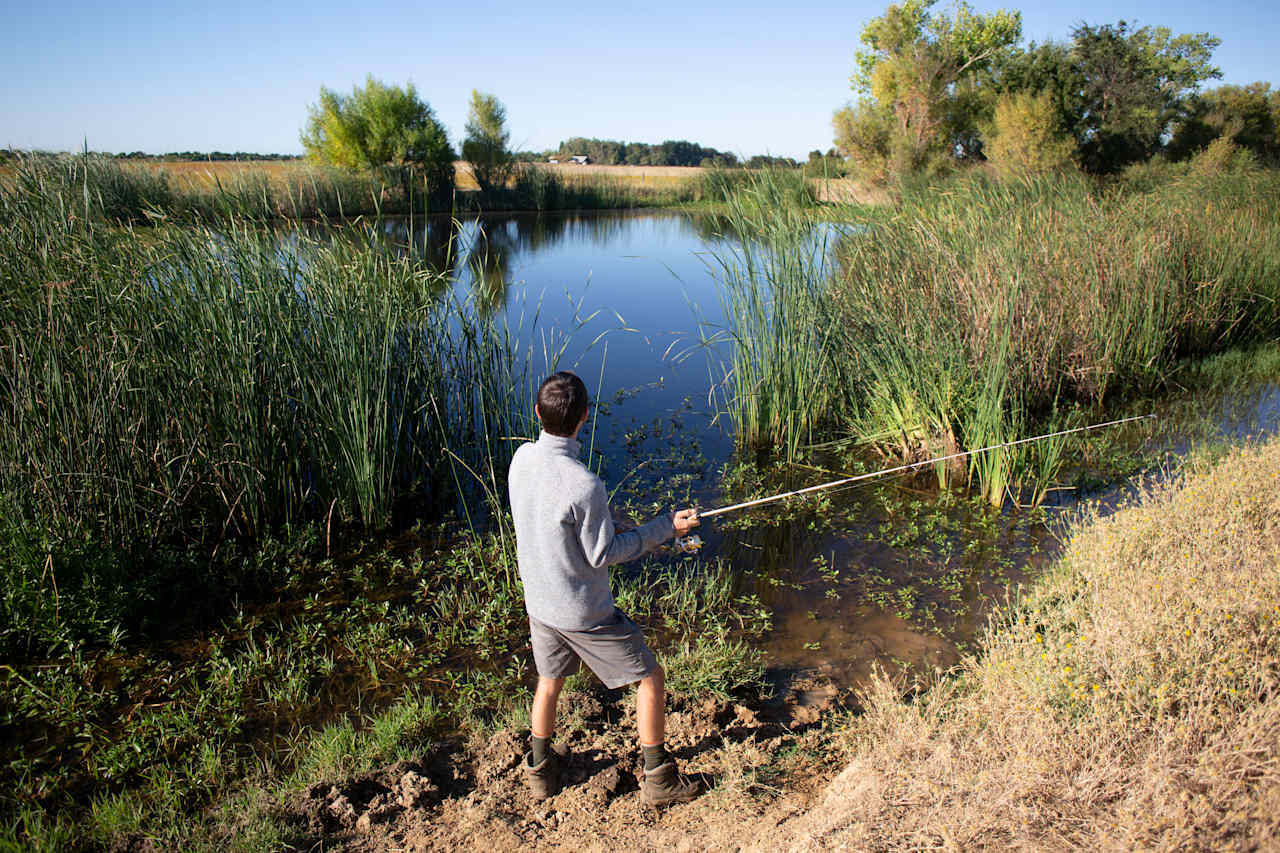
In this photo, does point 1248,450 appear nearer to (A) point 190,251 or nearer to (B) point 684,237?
(A) point 190,251

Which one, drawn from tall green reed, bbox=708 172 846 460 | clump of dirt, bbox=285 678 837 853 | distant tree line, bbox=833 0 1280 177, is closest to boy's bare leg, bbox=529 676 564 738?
clump of dirt, bbox=285 678 837 853

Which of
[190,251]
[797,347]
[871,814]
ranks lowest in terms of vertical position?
[871,814]

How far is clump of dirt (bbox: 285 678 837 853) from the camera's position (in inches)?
95.2

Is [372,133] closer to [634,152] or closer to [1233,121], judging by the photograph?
[1233,121]

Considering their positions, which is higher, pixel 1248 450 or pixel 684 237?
pixel 684 237

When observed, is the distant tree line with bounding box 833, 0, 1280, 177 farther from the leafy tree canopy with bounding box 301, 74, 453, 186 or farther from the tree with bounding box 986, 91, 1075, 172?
the leafy tree canopy with bounding box 301, 74, 453, 186

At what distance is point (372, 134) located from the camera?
31438mm

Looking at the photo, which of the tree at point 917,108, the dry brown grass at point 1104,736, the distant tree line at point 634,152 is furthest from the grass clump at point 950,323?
the distant tree line at point 634,152

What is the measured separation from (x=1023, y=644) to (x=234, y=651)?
361cm

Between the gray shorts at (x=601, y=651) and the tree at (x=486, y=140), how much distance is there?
102 ft

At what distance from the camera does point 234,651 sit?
146 inches

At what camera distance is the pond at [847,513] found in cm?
393

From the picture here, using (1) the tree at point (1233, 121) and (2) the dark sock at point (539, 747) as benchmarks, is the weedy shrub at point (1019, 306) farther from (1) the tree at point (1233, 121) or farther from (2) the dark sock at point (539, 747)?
(1) the tree at point (1233, 121)

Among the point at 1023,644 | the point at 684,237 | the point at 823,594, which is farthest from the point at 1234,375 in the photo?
the point at 684,237
